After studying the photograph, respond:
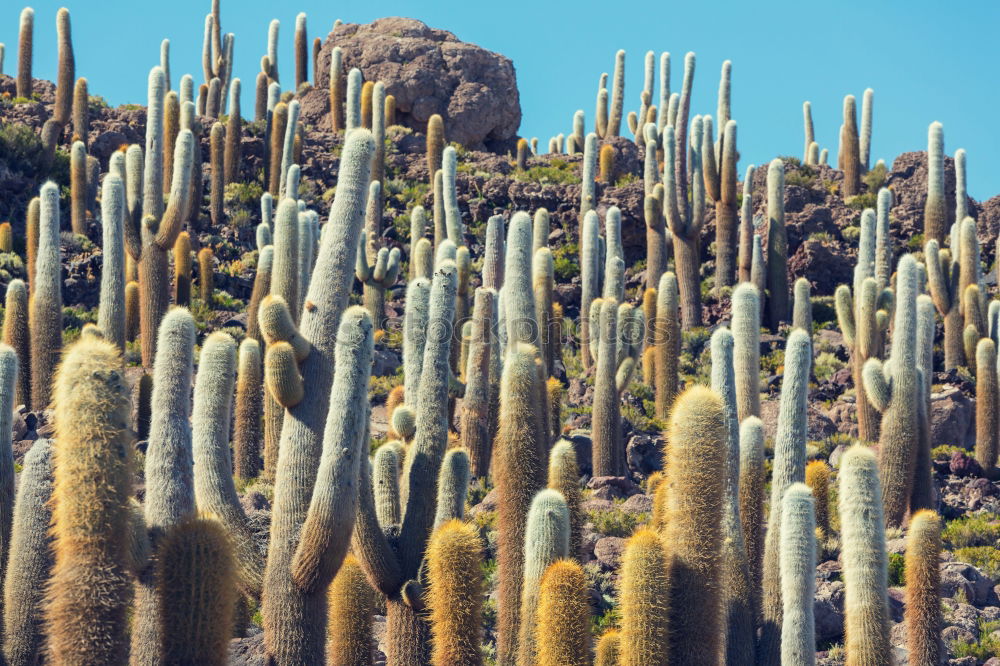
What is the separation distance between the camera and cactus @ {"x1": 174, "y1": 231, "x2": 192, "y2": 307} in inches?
780

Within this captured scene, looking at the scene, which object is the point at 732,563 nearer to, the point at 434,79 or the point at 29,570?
→ the point at 29,570

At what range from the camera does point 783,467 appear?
431 inches

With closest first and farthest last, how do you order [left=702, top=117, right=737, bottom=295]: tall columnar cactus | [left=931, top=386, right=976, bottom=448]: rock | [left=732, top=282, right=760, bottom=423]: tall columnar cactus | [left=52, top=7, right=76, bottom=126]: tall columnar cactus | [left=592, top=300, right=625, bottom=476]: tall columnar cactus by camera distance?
[left=732, top=282, right=760, bottom=423]: tall columnar cactus < [left=592, top=300, right=625, bottom=476]: tall columnar cactus < [left=931, top=386, right=976, bottom=448]: rock < [left=702, top=117, right=737, bottom=295]: tall columnar cactus < [left=52, top=7, right=76, bottom=126]: tall columnar cactus

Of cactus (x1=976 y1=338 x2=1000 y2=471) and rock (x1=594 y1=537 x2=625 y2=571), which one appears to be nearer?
rock (x1=594 y1=537 x2=625 y2=571)

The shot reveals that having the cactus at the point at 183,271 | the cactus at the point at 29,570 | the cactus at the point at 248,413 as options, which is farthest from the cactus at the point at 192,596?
the cactus at the point at 183,271

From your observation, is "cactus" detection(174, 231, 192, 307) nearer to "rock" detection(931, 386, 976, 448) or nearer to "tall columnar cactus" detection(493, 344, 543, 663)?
"rock" detection(931, 386, 976, 448)

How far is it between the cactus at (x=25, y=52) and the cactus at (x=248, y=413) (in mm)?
14051

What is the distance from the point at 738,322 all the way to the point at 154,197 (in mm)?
9652

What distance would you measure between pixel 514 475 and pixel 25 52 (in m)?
20.6

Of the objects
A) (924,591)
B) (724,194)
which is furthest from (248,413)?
(724,194)

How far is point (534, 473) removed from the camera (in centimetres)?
998

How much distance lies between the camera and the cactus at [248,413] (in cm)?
1454

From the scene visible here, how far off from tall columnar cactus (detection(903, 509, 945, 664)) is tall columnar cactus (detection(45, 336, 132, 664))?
5.88 metres

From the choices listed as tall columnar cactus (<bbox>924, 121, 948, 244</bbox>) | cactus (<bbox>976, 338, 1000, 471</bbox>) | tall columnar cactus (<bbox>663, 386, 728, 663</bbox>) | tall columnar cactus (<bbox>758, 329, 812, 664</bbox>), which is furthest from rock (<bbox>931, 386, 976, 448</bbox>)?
tall columnar cactus (<bbox>663, 386, 728, 663</bbox>)
